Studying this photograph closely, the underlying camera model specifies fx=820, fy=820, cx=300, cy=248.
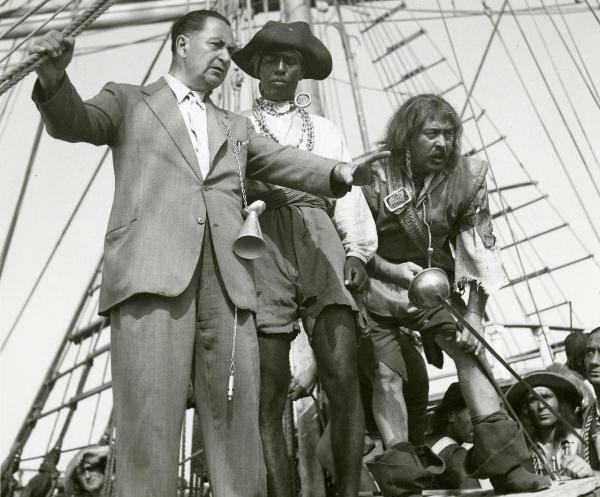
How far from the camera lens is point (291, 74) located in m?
3.12

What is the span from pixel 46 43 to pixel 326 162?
87cm

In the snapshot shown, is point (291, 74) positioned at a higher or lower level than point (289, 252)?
higher

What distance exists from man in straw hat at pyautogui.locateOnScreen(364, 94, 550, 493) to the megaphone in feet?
0.93

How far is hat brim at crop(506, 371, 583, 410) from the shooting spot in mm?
4207

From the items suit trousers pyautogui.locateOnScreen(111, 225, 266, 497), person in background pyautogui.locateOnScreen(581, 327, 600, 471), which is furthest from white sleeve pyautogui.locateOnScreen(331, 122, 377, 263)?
person in background pyautogui.locateOnScreen(581, 327, 600, 471)

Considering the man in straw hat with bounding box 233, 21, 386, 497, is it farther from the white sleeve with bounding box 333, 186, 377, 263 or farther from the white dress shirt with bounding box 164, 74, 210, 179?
the white dress shirt with bounding box 164, 74, 210, 179

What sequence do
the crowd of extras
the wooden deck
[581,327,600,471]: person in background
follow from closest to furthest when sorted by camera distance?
1. the wooden deck
2. the crowd of extras
3. [581,327,600,471]: person in background

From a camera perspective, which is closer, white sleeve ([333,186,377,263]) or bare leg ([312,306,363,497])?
bare leg ([312,306,363,497])

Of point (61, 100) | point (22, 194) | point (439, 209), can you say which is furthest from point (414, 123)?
point (22, 194)

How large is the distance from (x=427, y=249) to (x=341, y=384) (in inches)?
30.9

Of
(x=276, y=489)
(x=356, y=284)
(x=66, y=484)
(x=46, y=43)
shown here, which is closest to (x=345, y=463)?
(x=276, y=489)

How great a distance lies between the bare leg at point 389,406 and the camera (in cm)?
309

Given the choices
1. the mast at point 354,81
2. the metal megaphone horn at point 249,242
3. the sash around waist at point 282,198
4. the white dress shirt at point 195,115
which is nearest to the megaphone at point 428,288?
the sash around waist at point 282,198

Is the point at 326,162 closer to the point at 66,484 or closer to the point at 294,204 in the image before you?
the point at 294,204
